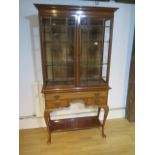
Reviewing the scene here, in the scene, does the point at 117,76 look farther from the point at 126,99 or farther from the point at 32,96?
the point at 32,96

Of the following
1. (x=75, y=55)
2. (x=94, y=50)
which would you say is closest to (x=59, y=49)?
(x=75, y=55)

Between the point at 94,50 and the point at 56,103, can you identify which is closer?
the point at 56,103

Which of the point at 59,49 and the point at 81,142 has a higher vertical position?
the point at 59,49

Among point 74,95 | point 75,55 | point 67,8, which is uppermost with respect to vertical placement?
point 67,8

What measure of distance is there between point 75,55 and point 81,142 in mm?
1246

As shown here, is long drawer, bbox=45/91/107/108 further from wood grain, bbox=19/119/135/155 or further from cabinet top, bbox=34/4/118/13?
cabinet top, bbox=34/4/118/13

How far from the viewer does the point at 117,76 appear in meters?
2.72

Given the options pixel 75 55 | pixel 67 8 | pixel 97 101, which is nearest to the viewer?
pixel 67 8

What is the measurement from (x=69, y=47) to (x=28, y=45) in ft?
1.98

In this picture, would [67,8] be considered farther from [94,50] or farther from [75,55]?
[94,50]

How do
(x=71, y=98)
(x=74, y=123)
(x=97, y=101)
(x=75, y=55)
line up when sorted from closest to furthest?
(x=75, y=55) < (x=71, y=98) < (x=97, y=101) < (x=74, y=123)

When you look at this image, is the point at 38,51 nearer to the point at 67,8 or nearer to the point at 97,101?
the point at 67,8

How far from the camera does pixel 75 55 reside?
6.76 feet
